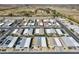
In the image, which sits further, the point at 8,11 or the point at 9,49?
the point at 8,11

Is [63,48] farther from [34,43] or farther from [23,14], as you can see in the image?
[23,14]

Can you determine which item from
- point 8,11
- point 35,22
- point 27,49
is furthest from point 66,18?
point 27,49

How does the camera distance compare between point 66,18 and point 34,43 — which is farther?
point 66,18
